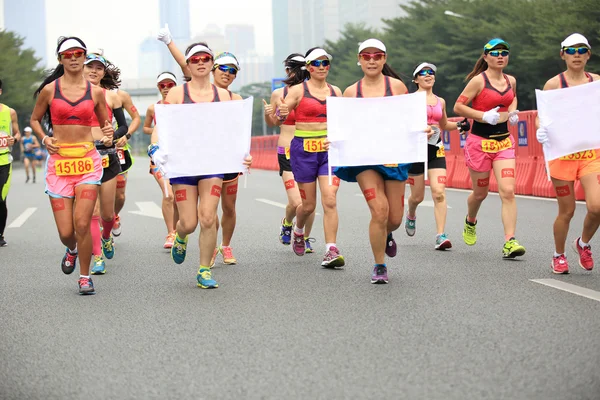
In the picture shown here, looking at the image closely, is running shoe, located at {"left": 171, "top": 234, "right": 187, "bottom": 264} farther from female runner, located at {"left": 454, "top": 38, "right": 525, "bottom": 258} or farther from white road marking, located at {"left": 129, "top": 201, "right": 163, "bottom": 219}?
white road marking, located at {"left": 129, "top": 201, "right": 163, "bottom": 219}

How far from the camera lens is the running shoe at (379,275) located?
8.31m

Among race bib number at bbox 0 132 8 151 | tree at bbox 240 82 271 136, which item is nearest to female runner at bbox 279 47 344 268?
race bib number at bbox 0 132 8 151

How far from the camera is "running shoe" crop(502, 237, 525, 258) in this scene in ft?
31.2

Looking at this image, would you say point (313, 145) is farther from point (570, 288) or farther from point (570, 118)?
point (570, 288)

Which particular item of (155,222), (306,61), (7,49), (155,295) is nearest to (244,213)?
(155,222)

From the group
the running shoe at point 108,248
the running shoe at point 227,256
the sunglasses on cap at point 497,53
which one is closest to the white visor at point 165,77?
the running shoe at point 108,248

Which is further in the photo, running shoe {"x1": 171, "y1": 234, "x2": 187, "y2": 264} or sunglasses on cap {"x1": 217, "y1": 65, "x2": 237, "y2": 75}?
sunglasses on cap {"x1": 217, "y1": 65, "x2": 237, "y2": 75}

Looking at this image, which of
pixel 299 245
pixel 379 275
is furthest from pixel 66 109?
pixel 299 245

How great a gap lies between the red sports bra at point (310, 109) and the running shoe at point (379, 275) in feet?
6.37

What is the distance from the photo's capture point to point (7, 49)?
297ft

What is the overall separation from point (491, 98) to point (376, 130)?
79.7 inches

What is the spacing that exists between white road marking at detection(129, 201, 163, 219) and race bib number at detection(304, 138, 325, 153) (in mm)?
7481

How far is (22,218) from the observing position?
57.6 feet

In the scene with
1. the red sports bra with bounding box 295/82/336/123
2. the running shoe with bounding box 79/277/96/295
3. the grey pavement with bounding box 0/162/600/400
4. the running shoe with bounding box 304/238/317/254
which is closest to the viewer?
the grey pavement with bounding box 0/162/600/400
